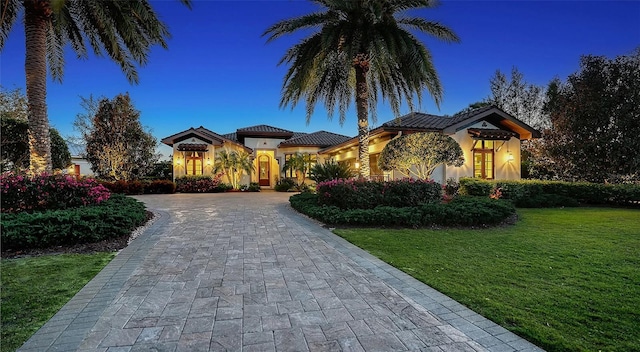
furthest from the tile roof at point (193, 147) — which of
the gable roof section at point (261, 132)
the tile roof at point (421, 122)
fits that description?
the tile roof at point (421, 122)

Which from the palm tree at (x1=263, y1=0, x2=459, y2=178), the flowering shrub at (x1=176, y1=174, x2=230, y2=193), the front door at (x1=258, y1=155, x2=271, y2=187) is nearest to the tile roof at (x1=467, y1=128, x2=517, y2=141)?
the palm tree at (x1=263, y1=0, x2=459, y2=178)

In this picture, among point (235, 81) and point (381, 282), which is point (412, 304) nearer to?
point (381, 282)

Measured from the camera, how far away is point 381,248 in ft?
19.3

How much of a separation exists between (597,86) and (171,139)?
83.6 feet

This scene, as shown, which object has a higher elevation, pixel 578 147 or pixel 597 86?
pixel 597 86

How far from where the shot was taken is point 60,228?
5.79 metres

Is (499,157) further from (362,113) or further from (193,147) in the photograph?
(193,147)

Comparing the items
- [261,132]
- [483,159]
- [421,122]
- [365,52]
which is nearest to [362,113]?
[365,52]

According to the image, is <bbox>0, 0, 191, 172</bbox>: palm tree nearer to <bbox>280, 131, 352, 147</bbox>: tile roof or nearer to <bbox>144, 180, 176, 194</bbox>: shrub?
<bbox>144, 180, 176, 194</bbox>: shrub

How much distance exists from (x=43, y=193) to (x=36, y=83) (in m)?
3.62

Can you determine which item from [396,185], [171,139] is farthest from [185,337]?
[171,139]

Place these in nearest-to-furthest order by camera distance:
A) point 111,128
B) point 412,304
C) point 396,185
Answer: point 412,304, point 396,185, point 111,128

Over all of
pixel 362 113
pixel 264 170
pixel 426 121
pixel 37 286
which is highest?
pixel 426 121

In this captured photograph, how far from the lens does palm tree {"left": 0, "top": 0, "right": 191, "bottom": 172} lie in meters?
8.87
